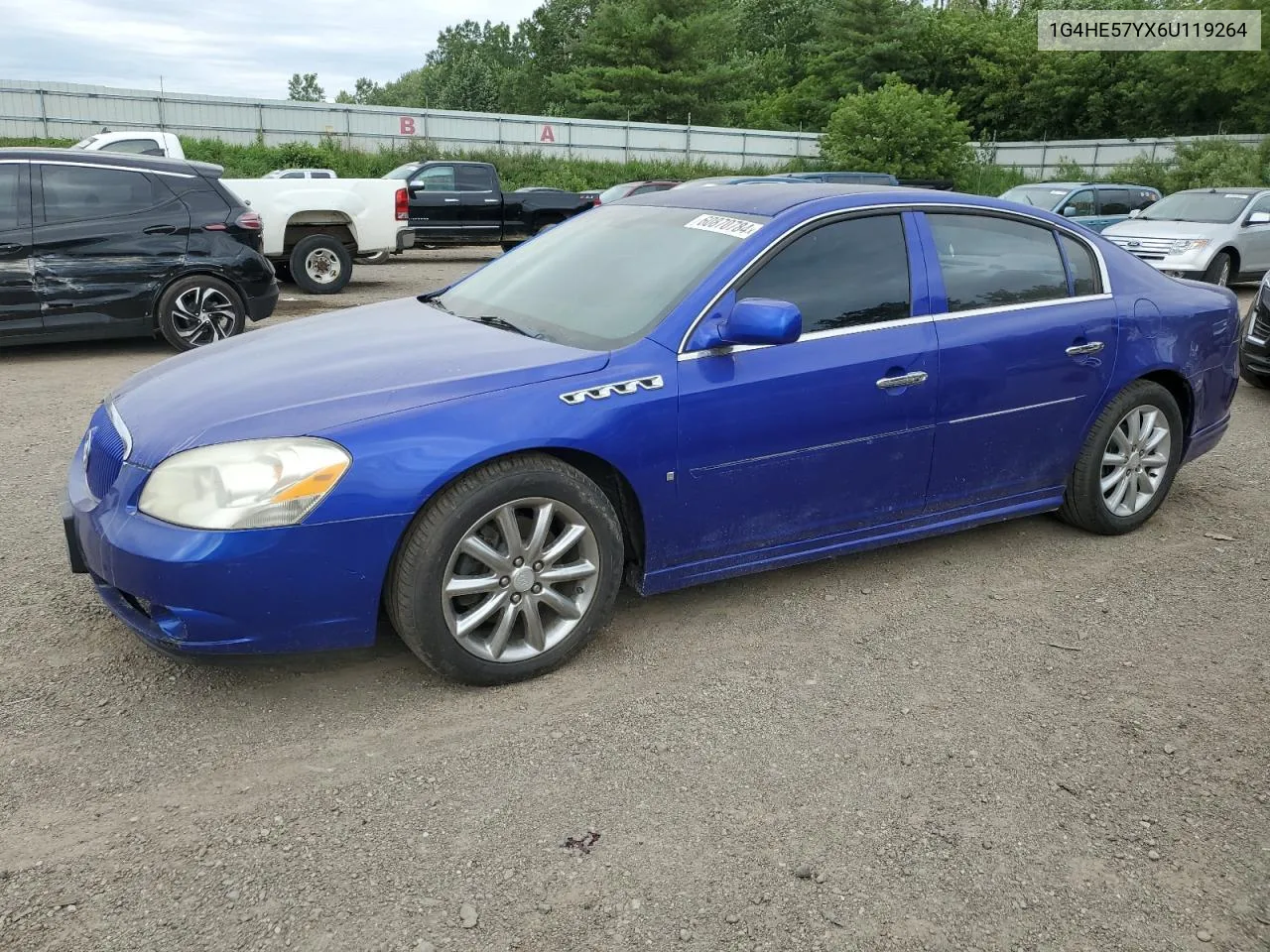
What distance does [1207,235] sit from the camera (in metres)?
14.5

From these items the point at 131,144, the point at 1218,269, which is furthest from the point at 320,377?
the point at 131,144

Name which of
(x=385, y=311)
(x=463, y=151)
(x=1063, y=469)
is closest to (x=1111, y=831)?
(x=1063, y=469)

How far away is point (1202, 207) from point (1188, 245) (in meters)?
1.51

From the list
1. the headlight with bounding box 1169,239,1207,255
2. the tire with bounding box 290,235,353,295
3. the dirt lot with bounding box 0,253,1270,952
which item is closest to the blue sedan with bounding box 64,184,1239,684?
the dirt lot with bounding box 0,253,1270,952

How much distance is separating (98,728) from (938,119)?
35.7 meters

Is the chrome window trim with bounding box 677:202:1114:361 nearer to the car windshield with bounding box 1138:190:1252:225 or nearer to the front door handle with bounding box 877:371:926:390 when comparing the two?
the front door handle with bounding box 877:371:926:390

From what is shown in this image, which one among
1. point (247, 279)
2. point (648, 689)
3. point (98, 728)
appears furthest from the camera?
point (247, 279)

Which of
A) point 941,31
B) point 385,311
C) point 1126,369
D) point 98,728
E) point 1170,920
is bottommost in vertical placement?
point 1170,920

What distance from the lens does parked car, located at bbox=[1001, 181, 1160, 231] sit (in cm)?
1809

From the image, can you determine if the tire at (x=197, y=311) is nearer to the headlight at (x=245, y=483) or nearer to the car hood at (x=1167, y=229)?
the headlight at (x=245, y=483)

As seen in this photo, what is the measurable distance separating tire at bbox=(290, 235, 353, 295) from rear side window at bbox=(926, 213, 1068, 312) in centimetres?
1043

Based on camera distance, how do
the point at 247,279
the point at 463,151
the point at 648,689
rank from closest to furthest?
the point at 648,689
the point at 247,279
the point at 463,151

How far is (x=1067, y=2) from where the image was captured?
195 feet

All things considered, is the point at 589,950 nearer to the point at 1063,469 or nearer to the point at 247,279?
the point at 1063,469
